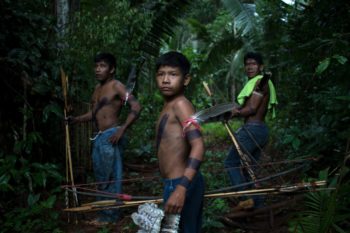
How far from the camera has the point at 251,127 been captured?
15.1ft

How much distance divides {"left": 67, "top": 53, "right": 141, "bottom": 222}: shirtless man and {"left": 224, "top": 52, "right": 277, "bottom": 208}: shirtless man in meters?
1.14

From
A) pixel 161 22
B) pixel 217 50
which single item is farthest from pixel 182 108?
Result: pixel 217 50

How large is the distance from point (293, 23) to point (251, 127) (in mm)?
2435

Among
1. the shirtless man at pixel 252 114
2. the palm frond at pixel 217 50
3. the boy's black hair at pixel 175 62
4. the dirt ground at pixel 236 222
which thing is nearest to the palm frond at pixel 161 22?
the palm frond at pixel 217 50

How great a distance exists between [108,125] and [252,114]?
1.53 meters

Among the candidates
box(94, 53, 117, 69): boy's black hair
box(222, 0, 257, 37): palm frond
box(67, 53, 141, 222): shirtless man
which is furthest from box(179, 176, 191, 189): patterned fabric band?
box(222, 0, 257, 37): palm frond

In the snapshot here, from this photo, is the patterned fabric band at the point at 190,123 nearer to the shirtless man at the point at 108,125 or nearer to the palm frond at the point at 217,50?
the shirtless man at the point at 108,125

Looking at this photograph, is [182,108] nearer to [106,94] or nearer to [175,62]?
[175,62]

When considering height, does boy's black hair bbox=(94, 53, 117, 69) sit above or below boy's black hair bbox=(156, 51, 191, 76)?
above

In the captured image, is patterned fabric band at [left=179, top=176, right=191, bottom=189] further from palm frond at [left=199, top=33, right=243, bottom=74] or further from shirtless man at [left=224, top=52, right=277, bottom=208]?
palm frond at [left=199, top=33, right=243, bottom=74]

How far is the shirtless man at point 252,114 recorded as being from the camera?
456 centimetres

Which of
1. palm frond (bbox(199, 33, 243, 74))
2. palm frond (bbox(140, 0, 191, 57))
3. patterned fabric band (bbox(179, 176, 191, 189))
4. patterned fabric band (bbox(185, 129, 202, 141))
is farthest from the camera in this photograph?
palm frond (bbox(199, 33, 243, 74))

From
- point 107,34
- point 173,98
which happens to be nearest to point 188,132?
point 173,98

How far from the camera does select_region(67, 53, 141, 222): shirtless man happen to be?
4500 millimetres
